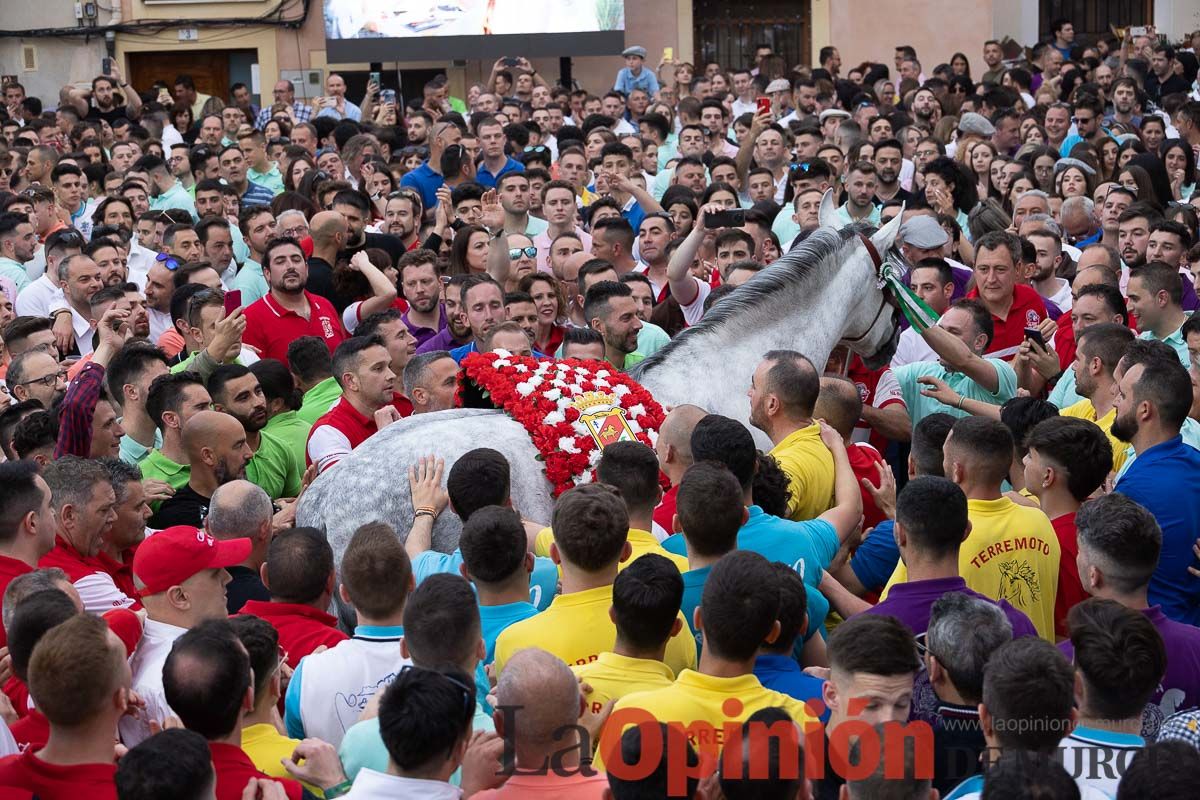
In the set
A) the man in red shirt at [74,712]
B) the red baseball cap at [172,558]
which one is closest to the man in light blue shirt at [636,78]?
the red baseball cap at [172,558]

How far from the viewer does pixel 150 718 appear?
4.62 meters

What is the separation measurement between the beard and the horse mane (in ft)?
6.81

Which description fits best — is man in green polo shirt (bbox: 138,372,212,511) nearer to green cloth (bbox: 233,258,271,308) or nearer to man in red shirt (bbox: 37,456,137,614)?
man in red shirt (bbox: 37,456,137,614)

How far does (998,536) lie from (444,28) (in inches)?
839

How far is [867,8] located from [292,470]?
22233 millimetres

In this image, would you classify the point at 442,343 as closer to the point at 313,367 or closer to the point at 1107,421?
the point at 313,367

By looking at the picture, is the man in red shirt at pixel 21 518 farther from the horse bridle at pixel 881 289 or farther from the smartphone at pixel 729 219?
the smartphone at pixel 729 219

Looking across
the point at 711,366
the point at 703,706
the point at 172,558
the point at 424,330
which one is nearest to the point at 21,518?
the point at 172,558

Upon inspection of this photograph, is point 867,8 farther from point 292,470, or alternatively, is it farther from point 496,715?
point 496,715

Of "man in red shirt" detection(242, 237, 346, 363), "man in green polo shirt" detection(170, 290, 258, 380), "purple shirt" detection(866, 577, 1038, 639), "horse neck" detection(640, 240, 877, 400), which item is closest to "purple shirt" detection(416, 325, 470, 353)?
"man in red shirt" detection(242, 237, 346, 363)

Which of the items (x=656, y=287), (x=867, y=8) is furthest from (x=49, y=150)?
(x=867, y=8)

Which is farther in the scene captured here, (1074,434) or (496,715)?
(1074,434)

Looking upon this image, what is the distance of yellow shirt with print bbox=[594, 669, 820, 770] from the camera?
13.3 feet

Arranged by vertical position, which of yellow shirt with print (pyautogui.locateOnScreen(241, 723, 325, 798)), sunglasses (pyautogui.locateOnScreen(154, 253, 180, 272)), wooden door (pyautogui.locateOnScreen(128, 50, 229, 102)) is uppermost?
wooden door (pyautogui.locateOnScreen(128, 50, 229, 102))
